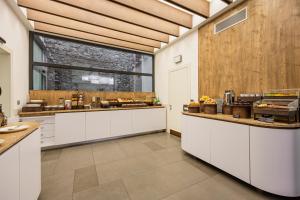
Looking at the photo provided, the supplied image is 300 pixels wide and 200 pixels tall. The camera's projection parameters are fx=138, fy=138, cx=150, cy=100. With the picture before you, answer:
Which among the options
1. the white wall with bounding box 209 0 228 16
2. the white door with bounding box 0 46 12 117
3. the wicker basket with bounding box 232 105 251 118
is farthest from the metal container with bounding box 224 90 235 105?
the white door with bounding box 0 46 12 117

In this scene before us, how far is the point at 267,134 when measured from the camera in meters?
1.58

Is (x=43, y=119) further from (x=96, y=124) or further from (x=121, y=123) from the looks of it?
(x=121, y=123)

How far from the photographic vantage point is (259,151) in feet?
5.38

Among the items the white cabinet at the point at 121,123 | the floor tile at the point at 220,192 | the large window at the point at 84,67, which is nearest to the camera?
the floor tile at the point at 220,192

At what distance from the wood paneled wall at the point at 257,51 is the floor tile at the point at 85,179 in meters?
2.75

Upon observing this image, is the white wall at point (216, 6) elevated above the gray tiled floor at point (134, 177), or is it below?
above

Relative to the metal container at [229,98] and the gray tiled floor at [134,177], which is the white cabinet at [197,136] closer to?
the gray tiled floor at [134,177]

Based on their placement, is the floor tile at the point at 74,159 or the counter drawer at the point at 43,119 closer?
the floor tile at the point at 74,159

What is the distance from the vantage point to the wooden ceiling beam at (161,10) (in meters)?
2.53

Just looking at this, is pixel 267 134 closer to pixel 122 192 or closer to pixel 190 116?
pixel 190 116

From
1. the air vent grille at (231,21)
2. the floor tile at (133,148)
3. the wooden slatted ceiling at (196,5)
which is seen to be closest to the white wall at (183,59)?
the wooden slatted ceiling at (196,5)

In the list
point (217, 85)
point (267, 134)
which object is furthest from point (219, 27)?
point (267, 134)

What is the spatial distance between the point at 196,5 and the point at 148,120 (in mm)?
3174

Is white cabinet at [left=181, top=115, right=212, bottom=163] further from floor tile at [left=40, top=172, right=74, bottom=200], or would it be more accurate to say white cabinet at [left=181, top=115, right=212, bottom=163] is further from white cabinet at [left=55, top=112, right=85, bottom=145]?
white cabinet at [left=55, top=112, right=85, bottom=145]
